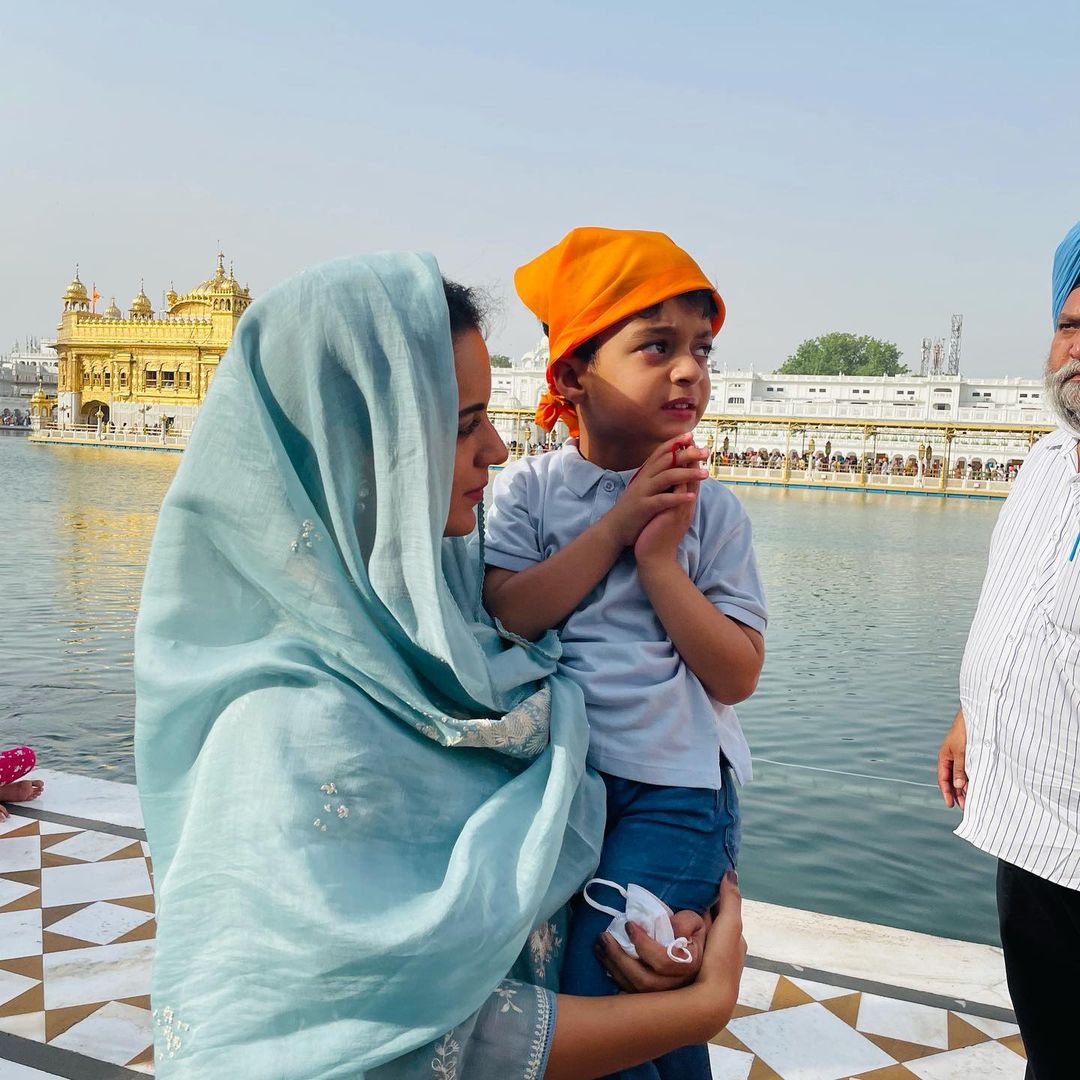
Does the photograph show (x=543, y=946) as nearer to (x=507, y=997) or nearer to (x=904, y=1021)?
(x=507, y=997)

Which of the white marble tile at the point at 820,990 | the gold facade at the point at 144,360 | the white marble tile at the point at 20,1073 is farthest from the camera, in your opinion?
the gold facade at the point at 144,360

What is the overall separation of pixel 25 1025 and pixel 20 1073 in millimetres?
155

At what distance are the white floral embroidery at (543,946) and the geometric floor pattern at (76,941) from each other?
43.8 inches

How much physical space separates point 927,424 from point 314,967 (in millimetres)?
32387

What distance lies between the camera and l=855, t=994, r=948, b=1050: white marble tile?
1.81 meters

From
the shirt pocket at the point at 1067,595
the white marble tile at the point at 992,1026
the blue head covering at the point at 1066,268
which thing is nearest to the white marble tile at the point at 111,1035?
the white marble tile at the point at 992,1026

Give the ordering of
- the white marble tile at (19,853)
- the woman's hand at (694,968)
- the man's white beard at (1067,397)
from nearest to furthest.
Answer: the woman's hand at (694,968) → the man's white beard at (1067,397) → the white marble tile at (19,853)

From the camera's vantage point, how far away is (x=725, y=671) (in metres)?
0.91

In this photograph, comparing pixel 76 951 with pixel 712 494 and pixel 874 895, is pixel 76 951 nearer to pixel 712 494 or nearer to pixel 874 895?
pixel 712 494

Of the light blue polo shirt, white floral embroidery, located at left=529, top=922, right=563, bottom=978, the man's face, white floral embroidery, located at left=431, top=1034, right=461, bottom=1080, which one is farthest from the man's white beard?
white floral embroidery, located at left=431, top=1034, right=461, bottom=1080

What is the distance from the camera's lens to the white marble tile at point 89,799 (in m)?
2.74

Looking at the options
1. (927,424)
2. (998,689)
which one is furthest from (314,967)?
(927,424)

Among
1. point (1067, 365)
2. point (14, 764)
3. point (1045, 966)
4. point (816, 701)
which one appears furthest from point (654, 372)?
point (816, 701)

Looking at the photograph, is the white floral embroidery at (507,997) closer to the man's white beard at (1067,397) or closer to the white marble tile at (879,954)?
the man's white beard at (1067,397)
